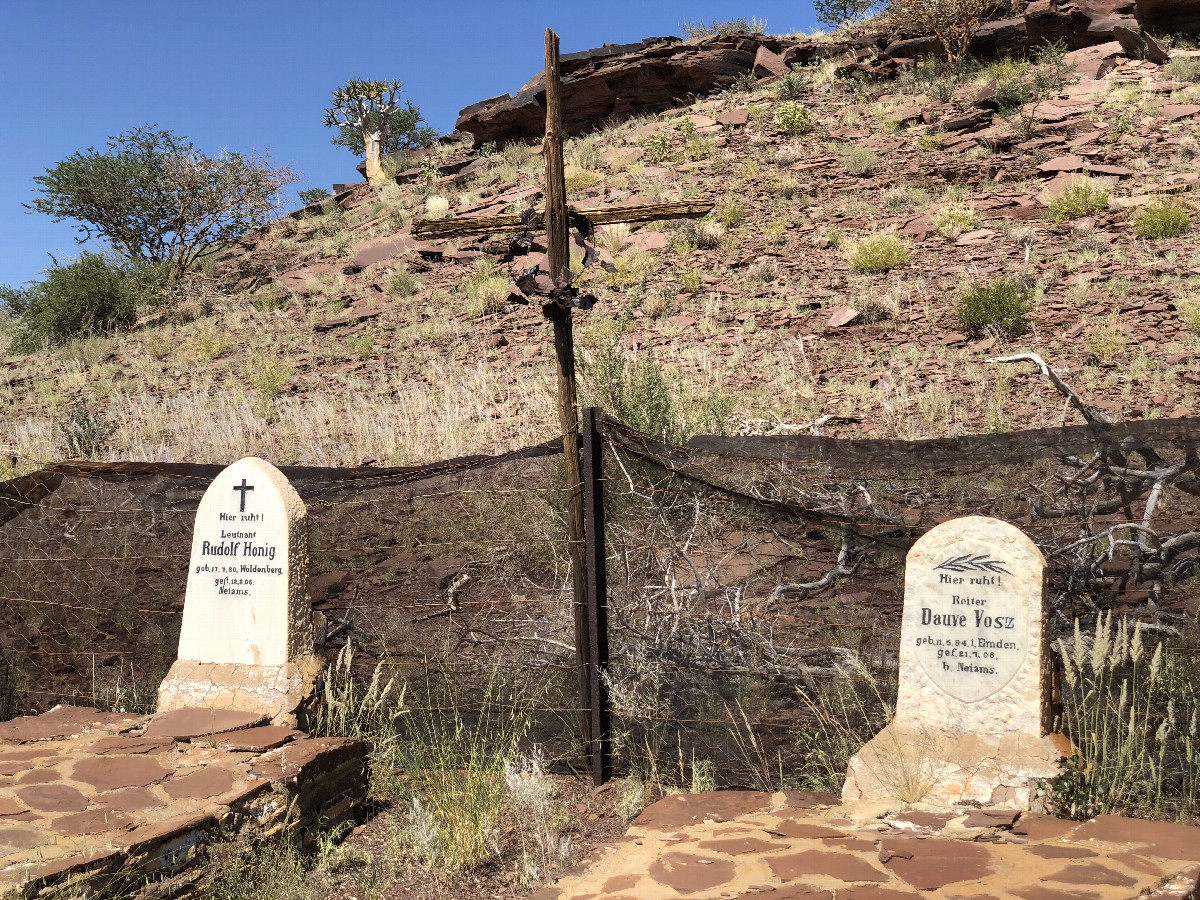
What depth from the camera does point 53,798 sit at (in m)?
4.31

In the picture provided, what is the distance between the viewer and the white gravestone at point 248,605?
208 inches

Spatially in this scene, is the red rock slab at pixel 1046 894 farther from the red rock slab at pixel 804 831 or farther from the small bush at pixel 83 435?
the small bush at pixel 83 435

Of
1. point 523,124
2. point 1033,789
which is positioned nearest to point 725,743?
point 1033,789

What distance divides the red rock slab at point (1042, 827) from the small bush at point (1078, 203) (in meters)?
11.4

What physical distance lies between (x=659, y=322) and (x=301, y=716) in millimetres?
8996

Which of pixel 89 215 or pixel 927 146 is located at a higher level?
pixel 89 215

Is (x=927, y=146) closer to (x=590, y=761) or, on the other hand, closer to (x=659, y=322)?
(x=659, y=322)

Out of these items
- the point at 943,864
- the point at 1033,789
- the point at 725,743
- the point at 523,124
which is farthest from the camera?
the point at 523,124

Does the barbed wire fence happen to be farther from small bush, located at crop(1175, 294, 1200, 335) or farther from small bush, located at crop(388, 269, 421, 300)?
small bush, located at crop(388, 269, 421, 300)

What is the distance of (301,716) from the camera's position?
5.27 metres

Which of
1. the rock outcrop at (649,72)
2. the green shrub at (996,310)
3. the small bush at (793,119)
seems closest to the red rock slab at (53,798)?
the green shrub at (996,310)

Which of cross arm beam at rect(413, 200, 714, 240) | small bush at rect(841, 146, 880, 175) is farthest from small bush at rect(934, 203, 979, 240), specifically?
cross arm beam at rect(413, 200, 714, 240)

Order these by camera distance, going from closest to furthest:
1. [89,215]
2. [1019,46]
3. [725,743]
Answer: [725,743]
[1019,46]
[89,215]

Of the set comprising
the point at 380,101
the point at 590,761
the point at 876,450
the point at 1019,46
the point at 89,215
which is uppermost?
the point at 380,101
